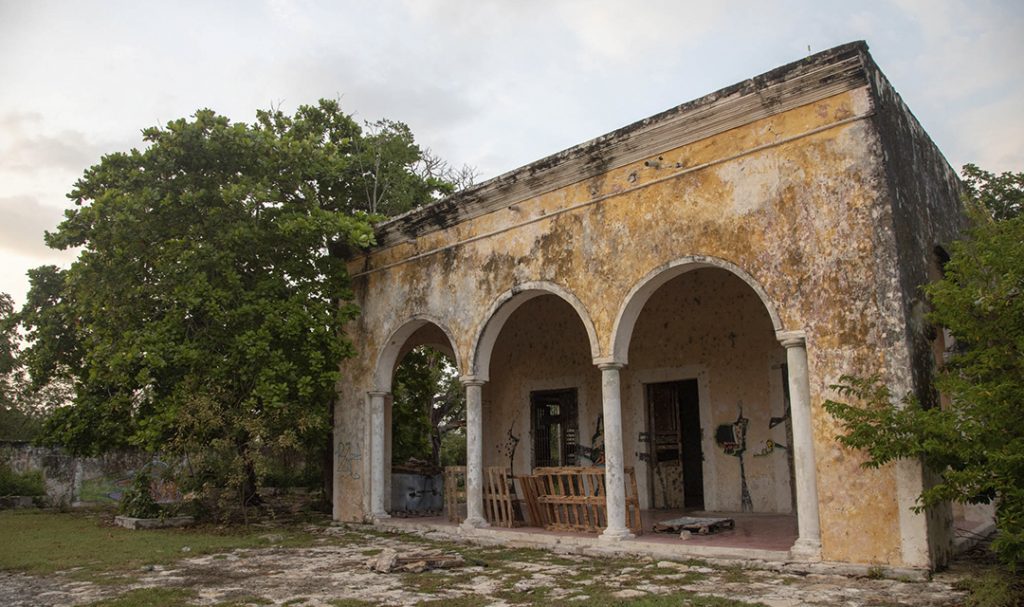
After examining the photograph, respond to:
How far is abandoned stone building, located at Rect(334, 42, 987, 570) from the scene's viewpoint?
6664 mm

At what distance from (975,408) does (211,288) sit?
9581 mm

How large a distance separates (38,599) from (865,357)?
7.33 m

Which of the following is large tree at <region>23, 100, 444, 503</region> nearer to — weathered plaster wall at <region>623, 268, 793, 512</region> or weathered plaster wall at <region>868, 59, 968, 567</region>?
weathered plaster wall at <region>623, 268, 793, 512</region>

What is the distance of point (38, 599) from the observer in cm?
618

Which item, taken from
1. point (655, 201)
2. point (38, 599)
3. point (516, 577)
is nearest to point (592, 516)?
point (516, 577)

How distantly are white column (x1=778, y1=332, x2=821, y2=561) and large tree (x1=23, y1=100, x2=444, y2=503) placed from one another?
6626mm

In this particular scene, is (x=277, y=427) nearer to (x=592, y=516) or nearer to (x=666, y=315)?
(x=592, y=516)

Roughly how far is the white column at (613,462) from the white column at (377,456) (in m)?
4.43

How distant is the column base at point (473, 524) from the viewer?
977 centimetres

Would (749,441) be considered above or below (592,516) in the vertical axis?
above

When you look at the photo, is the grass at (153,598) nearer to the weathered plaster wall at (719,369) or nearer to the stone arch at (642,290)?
the stone arch at (642,290)

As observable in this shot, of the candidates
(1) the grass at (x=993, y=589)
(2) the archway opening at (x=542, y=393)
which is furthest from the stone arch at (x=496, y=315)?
(1) the grass at (x=993, y=589)

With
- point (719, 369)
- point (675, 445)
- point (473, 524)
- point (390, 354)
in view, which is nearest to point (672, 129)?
point (719, 369)

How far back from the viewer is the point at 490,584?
6.51 meters
